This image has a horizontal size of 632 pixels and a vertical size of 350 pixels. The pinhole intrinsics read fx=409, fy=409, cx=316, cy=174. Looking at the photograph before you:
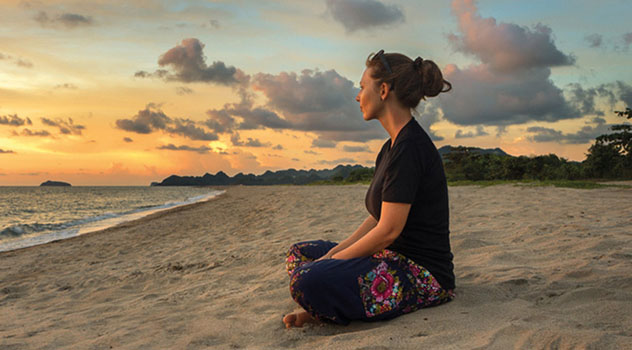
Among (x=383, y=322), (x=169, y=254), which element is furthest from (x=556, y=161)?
(x=383, y=322)

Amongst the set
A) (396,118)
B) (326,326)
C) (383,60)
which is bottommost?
(326,326)

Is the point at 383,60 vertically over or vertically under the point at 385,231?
over

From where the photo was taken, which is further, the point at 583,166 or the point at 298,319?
the point at 583,166

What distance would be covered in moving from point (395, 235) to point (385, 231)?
64mm

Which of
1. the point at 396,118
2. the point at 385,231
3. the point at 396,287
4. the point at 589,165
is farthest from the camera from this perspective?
the point at 589,165

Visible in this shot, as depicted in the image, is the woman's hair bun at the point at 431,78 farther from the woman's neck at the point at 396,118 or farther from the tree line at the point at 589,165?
the tree line at the point at 589,165

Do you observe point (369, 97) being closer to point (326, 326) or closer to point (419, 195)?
point (419, 195)

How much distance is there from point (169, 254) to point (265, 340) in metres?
4.98

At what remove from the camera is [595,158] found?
25.1 m

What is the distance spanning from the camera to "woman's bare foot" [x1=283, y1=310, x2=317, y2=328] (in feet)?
8.32

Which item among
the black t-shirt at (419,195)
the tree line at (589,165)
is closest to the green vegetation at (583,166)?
the tree line at (589,165)

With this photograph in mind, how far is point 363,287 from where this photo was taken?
238 cm

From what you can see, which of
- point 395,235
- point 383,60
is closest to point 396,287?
point 395,235

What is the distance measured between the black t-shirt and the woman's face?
22 cm
